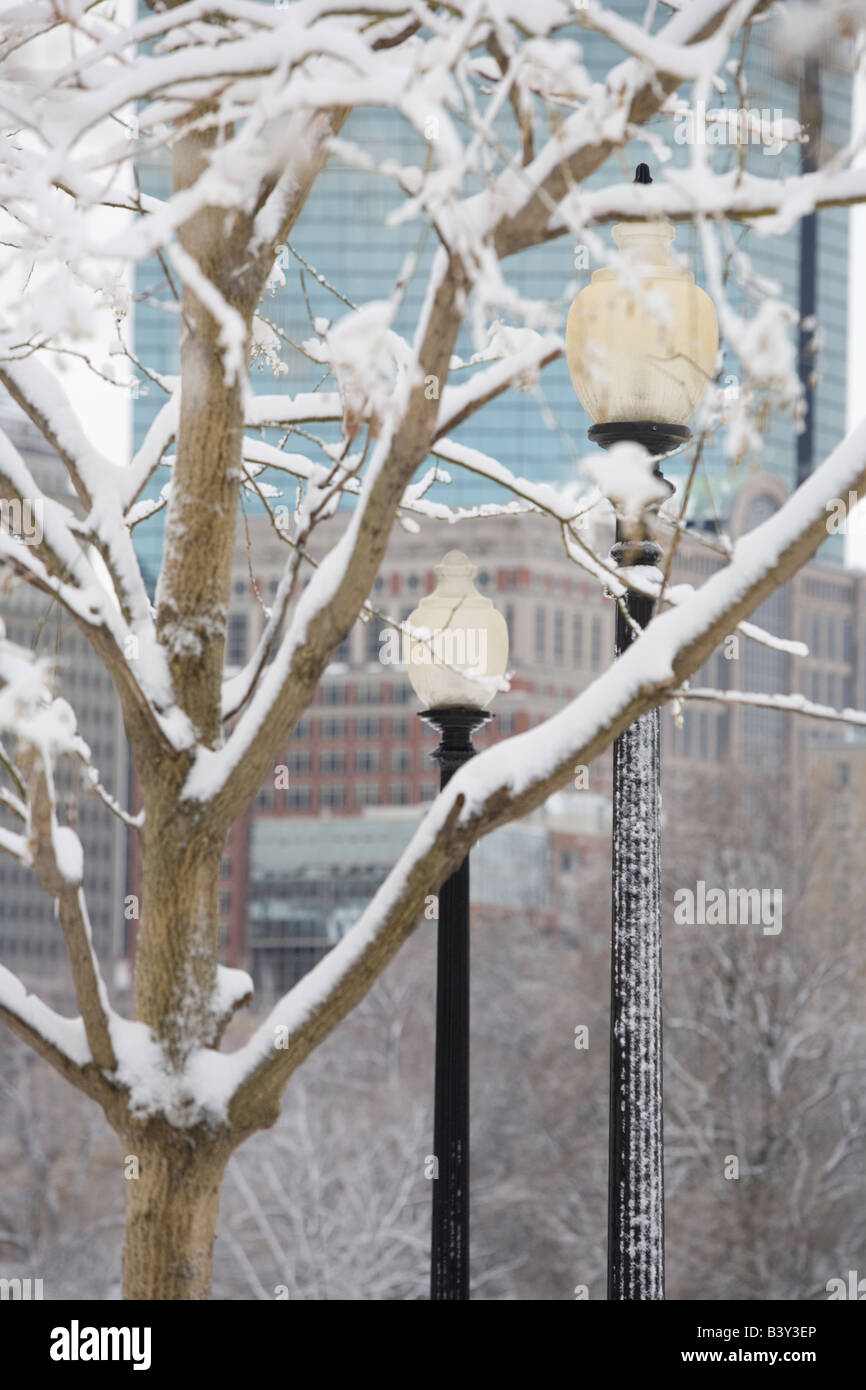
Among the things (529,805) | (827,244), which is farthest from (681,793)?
(827,244)

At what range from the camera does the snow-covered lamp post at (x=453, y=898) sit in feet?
20.4

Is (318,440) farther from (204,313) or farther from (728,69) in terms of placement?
(728,69)

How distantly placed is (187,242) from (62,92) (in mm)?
679

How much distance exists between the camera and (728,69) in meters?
4.54

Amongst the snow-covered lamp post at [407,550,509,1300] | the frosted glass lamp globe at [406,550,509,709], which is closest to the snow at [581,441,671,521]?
the snow-covered lamp post at [407,550,509,1300]

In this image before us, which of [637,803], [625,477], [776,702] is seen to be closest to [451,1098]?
[637,803]

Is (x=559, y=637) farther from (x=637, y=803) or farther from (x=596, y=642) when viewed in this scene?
(x=637, y=803)

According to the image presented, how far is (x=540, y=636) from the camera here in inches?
4631

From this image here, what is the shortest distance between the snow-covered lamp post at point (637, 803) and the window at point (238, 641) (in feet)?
374

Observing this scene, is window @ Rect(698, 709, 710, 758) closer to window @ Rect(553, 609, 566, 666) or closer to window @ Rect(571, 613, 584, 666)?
window @ Rect(571, 613, 584, 666)

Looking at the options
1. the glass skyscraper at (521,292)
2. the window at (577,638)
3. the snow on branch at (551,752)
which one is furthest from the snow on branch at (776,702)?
the window at (577,638)

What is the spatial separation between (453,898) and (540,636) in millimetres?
111280

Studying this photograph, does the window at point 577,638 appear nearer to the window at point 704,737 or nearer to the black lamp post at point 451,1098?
the window at point 704,737

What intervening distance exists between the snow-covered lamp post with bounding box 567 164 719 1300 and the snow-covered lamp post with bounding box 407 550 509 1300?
0.60 meters
